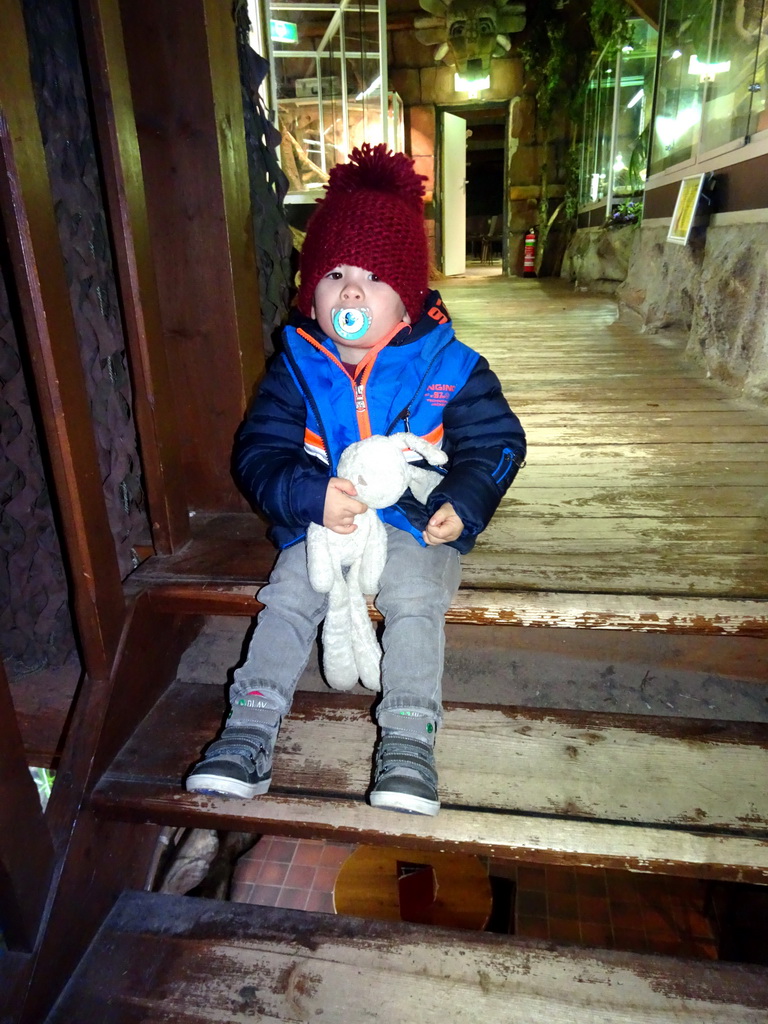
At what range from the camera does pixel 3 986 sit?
106cm

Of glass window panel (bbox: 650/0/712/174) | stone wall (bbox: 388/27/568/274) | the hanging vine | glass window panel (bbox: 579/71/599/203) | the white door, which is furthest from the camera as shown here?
the white door

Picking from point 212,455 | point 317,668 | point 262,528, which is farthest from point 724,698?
point 212,455

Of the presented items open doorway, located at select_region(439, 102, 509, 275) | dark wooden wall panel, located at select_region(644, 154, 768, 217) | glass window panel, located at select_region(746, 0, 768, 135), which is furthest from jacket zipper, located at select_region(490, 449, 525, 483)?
open doorway, located at select_region(439, 102, 509, 275)

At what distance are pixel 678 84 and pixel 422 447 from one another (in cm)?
542

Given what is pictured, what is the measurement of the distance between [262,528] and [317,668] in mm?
419

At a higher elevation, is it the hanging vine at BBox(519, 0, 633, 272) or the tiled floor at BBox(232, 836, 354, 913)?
the hanging vine at BBox(519, 0, 633, 272)

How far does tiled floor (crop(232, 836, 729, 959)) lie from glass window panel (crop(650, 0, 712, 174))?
509cm

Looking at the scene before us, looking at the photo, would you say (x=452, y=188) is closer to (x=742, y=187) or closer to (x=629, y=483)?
(x=742, y=187)

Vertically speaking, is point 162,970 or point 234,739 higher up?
point 234,739

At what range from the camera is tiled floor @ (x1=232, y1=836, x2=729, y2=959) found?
404cm

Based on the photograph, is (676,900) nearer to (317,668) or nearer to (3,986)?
(317,668)

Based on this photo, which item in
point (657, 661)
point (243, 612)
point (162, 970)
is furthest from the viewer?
point (657, 661)

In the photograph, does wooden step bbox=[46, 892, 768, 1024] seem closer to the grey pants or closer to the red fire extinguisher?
the grey pants

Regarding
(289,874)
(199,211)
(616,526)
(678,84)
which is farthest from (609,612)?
(678,84)
